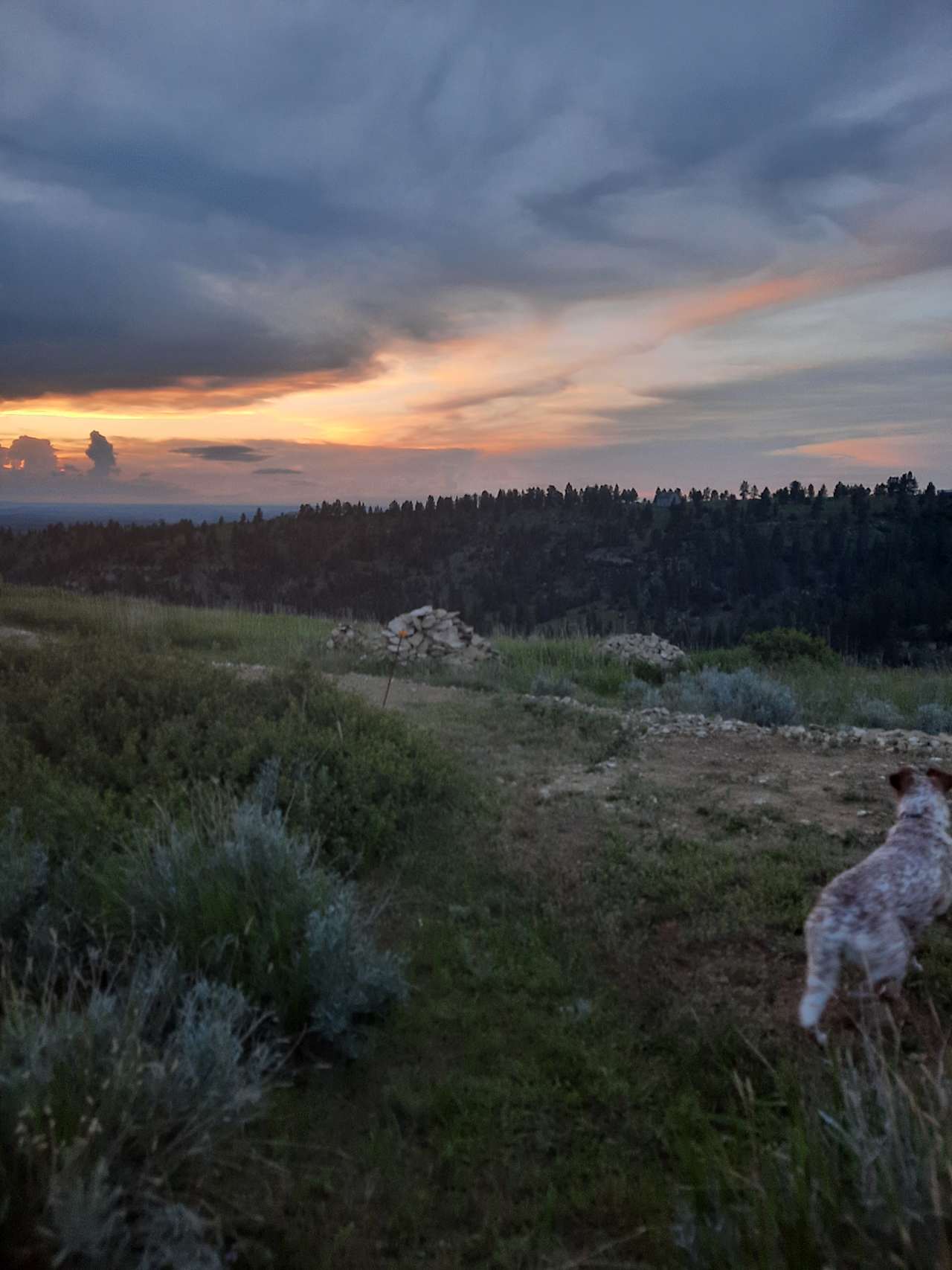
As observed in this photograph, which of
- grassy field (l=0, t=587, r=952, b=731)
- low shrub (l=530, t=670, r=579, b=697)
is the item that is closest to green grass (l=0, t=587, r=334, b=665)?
grassy field (l=0, t=587, r=952, b=731)

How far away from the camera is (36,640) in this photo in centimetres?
1088

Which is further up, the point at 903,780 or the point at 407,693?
the point at 903,780

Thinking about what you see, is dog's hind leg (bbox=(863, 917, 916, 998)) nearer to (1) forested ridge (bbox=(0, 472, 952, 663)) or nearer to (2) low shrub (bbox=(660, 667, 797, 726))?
(2) low shrub (bbox=(660, 667, 797, 726))

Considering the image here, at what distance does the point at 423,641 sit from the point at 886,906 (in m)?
10.6

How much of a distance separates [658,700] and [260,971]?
24.8 ft

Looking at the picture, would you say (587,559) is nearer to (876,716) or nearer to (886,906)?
(876,716)

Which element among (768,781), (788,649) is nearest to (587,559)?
(788,649)

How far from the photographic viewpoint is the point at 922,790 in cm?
371

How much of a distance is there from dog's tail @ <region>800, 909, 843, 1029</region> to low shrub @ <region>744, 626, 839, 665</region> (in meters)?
11.5

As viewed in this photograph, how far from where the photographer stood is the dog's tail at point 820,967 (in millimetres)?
2893

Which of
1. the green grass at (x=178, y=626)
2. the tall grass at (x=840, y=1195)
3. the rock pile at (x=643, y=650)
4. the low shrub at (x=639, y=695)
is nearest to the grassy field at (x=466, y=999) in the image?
the tall grass at (x=840, y=1195)

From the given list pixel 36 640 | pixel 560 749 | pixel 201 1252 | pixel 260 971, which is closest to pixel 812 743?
pixel 560 749

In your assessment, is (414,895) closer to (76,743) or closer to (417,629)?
(76,743)

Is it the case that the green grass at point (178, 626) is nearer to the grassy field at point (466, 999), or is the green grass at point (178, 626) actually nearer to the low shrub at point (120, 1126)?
the grassy field at point (466, 999)
